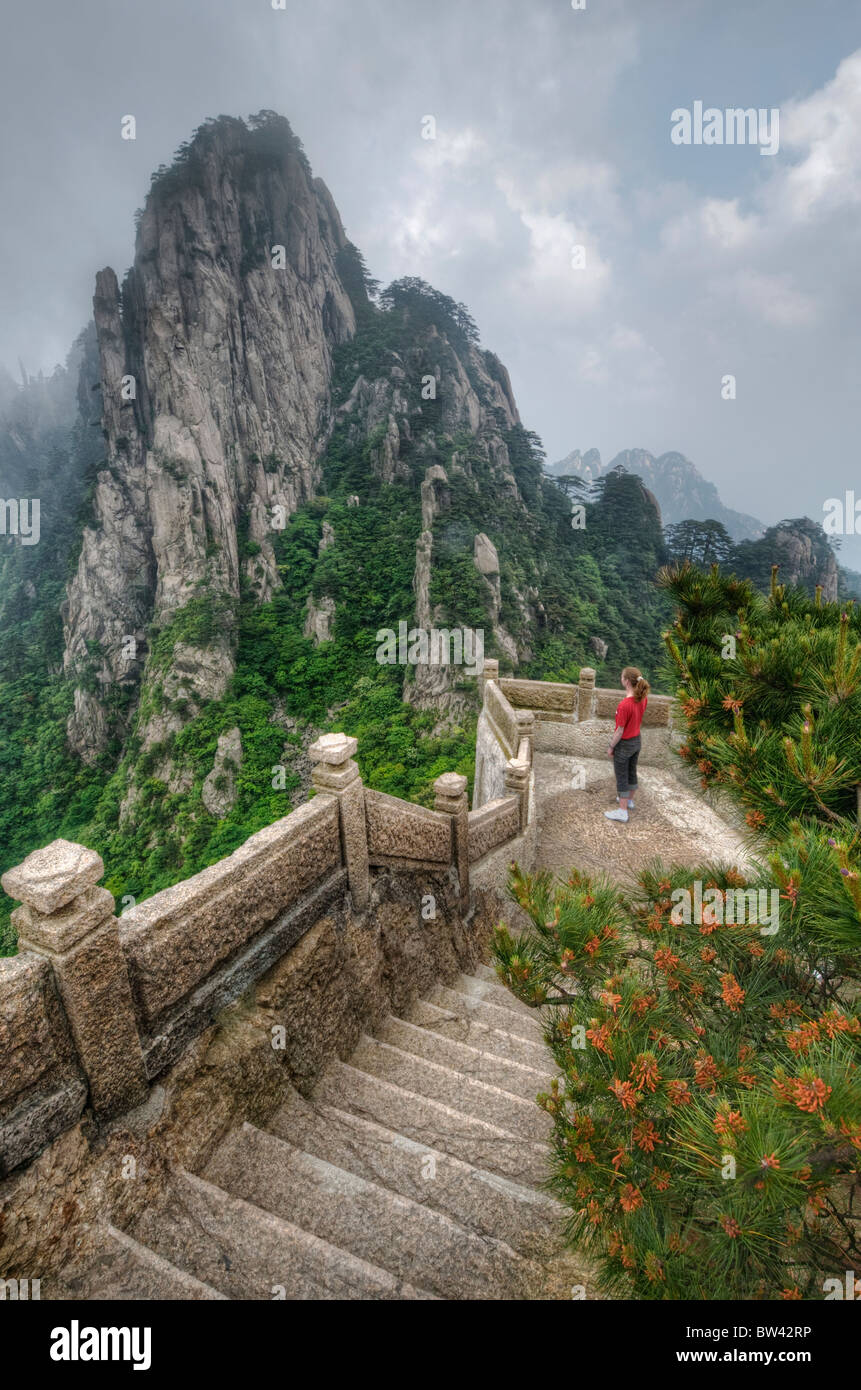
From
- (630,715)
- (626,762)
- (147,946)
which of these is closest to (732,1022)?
(147,946)

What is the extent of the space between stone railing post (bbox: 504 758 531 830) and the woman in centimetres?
118

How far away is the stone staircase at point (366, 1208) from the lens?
2303 millimetres

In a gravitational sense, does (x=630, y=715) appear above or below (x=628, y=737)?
above

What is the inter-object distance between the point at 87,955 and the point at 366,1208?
1786 mm

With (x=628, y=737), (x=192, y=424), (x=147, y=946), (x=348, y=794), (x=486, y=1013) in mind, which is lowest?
(x=486, y=1013)

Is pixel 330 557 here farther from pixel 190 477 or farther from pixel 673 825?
pixel 673 825

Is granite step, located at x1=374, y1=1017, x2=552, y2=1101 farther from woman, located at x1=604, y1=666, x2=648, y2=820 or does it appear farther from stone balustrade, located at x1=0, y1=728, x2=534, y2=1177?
woman, located at x1=604, y1=666, x2=648, y2=820

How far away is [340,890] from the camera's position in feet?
13.3

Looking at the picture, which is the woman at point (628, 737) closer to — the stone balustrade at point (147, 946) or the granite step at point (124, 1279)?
the stone balustrade at point (147, 946)

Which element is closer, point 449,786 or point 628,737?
point 449,786

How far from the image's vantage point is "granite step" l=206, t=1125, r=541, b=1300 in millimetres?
2453

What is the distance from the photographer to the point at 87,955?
2332 millimetres

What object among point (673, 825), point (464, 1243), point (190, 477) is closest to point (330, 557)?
point (190, 477)

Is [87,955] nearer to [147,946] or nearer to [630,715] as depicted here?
[147,946]
